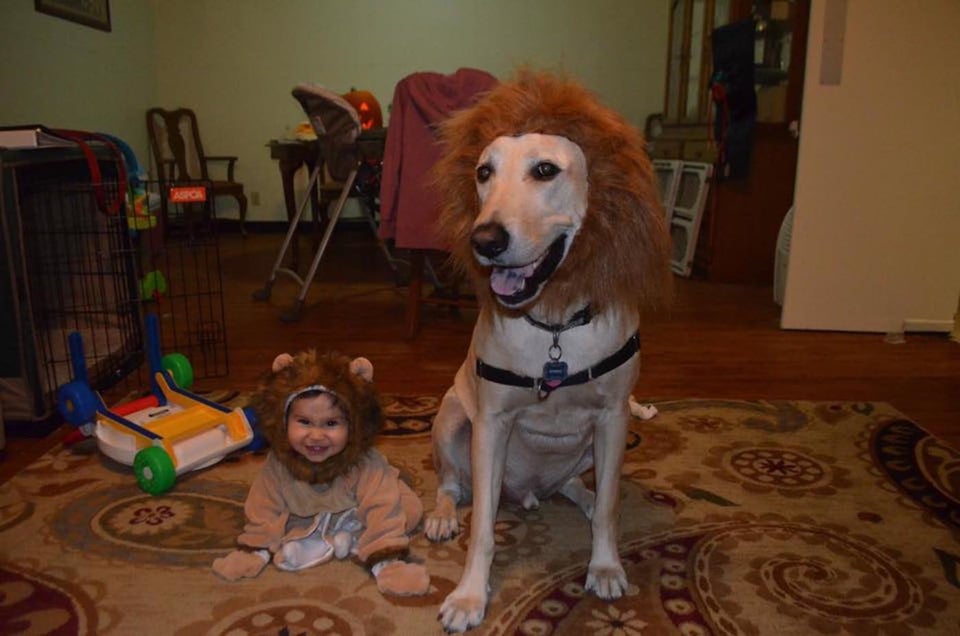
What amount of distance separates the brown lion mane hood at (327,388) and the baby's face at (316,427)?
0.02 meters

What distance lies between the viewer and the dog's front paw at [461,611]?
1.25 meters

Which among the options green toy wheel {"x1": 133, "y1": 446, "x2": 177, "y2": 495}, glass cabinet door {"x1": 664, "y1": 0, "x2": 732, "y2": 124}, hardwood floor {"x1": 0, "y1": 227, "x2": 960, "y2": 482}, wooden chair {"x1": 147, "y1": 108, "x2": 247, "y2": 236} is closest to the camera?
green toy wheel {"x1": 133, "y1": 446, "x2": 177, "y2": 495}

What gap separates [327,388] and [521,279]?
1.59 feet

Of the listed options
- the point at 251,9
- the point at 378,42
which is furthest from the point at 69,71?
the point at 378,42

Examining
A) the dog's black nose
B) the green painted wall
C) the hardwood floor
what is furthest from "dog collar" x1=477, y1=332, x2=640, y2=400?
the green painted wall

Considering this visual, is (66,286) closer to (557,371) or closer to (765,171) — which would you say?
(557,371)

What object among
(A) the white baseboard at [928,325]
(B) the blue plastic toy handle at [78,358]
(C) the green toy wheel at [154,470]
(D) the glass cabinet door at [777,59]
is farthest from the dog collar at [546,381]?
(D) the glass cabinet door at [777,59]

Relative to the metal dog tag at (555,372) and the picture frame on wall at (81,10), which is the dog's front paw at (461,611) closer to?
the metal dog tag at (555,372)

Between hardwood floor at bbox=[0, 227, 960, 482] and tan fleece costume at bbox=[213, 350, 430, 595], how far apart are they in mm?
831

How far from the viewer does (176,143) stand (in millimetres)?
6211

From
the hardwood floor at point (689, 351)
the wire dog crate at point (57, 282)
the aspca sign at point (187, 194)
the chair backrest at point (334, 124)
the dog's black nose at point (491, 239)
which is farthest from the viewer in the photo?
the chair backrest at point (334, 124)

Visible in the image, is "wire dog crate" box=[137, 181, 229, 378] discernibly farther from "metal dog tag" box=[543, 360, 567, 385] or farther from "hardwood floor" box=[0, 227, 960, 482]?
"metal dog tag" box=[543, 360, 567, 385]

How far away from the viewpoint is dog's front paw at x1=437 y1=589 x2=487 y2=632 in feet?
4.11

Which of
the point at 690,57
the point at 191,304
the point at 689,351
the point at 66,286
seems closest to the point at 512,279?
the point at 689,351
